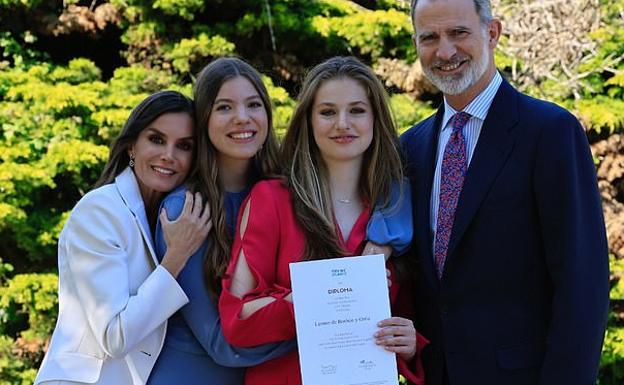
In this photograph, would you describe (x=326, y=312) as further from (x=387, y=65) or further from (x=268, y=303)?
(x=387, y=65)

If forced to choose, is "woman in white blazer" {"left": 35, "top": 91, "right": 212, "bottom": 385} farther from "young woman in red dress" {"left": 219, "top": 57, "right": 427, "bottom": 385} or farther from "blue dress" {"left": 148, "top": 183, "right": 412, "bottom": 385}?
"young woman in red dress" {"left": 219, "top": 57, "right": 427, "bottom": 385}

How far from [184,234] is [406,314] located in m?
0.96

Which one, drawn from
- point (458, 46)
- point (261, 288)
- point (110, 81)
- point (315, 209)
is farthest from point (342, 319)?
point (110, 81)

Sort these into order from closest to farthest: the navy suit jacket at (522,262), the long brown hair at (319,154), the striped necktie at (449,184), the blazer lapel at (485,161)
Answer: the navy suit jacket at (522,262)
the blazer lapel at (485,161)
the striped necktie at (449,184)
the long brown hair at (319,154)

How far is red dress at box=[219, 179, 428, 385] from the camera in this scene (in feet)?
9.28

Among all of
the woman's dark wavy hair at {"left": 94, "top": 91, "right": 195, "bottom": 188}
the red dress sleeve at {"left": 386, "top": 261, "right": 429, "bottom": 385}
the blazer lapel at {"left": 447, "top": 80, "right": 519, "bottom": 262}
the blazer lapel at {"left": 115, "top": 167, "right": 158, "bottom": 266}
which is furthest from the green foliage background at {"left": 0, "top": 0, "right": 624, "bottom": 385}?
the blazer lapel at {"left": 447, "top": 80, "right": 519, "bottom": 262}

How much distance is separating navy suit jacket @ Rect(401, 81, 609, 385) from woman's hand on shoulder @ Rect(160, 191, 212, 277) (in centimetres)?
86

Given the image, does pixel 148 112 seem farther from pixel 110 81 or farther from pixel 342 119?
pixel 110 81

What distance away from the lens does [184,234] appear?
3.03 metres

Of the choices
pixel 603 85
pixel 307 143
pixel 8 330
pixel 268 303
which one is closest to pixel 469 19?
pixel 307 143

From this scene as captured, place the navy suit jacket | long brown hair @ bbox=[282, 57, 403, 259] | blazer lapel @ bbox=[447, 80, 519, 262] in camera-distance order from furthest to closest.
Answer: long brown hair @ bbox=[282, 57, 403, 259] → blazer lapel @ bbox=[447, 80, 519, 262] → the navy suit jacket

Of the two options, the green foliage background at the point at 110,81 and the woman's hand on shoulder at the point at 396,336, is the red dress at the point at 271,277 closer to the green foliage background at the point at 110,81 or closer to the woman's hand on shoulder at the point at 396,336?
the woman's hand on shoulder at the point at 396,336

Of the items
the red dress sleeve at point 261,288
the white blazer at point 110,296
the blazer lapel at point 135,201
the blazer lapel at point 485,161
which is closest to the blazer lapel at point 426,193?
the blazer lapel at point 485,161

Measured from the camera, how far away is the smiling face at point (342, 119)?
9.91ft
